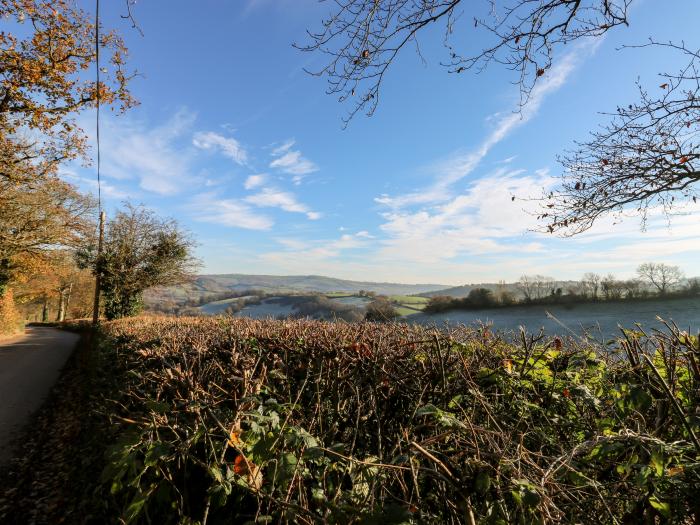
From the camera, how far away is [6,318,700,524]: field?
3.92 ft

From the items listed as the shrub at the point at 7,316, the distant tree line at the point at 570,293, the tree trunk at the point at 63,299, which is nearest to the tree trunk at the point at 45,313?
the tree trunk at the point at 63,299

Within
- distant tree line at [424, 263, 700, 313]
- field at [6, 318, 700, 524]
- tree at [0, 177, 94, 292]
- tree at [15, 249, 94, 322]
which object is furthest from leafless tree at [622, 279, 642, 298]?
tree at [15, 249, 94, 322]

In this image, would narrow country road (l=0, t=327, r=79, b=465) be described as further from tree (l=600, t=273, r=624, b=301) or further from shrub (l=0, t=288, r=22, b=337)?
tree (l=600, t=273, r=624, b=301)

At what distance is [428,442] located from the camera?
1271mm

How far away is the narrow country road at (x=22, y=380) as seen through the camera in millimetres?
7283

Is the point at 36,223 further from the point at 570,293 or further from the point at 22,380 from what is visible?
the point at 570,293

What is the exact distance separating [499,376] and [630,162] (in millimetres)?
5839

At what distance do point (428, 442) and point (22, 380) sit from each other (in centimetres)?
1484

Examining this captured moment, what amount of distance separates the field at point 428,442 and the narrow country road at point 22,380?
6.02 metres

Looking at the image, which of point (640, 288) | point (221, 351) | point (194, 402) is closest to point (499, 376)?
point (194, 402)

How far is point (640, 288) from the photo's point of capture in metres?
12.3

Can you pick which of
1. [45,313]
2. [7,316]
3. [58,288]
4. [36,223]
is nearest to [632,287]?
[36,223]

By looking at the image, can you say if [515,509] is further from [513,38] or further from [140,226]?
[140,226]

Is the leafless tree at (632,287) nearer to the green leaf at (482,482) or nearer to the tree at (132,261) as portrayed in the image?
Result: the green leaf at (482,482)
